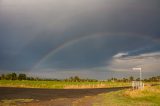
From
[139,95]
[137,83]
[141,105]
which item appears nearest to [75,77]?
[137,83]

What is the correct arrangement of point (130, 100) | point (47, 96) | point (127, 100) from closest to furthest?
1. point (127, 100)
2. point (130, 100)
3. point (47, 96)

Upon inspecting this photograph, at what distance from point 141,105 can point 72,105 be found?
6.72 m

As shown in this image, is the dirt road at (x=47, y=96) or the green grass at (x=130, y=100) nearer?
the dirt road at (x=47, y=96)

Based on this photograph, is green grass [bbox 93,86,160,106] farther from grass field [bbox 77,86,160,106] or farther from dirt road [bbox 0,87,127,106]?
dirt road [bbox 0,87,127,106]

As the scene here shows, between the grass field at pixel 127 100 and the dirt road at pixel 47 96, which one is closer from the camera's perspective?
the dirt road at pixel 47 96

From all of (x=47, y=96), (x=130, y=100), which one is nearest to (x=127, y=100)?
(x=130, y=100)

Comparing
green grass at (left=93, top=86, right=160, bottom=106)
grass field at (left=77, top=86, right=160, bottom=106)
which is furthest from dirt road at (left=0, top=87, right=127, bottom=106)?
green grass at (left=93, top=86, right=160, bottom=106)

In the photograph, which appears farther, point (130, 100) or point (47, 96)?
point (47, 96)

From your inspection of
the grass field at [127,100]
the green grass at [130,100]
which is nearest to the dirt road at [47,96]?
the grass field at [127,100]

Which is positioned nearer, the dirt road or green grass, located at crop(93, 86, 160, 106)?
the dirt road

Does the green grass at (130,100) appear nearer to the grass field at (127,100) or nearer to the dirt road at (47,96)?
the grass field at (127,100)

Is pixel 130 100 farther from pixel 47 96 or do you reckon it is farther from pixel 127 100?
pixel 47 96

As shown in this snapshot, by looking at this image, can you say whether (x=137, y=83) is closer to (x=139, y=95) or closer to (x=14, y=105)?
(x=139, y=95)

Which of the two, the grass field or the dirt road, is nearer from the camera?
the dirt road
